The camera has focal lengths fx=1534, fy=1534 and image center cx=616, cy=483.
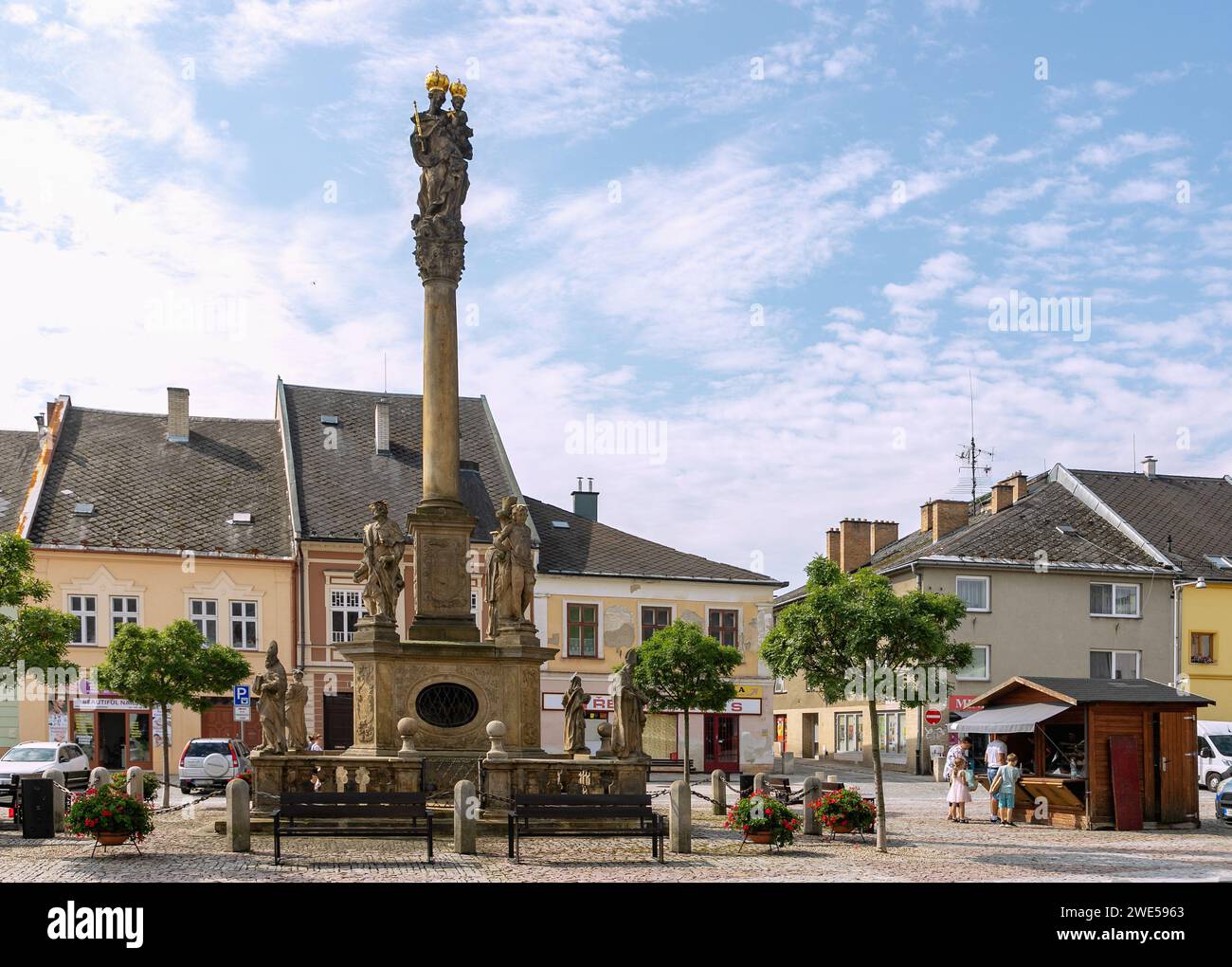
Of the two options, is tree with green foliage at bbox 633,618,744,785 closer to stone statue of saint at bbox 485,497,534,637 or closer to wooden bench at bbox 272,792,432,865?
stone statue of saint at bbox 485,497,534,637

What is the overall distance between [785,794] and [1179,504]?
3402 cm

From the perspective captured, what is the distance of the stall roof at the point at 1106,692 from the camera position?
85.0ft

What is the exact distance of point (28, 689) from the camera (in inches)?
1594

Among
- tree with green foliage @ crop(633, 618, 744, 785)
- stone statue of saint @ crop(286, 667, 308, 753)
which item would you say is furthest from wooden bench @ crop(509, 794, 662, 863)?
tree with green foliage @ crop(633, 618, 744, 785)

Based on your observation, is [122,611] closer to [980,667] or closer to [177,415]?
[177,415]

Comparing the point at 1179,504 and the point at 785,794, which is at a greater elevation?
the point at 1179,504

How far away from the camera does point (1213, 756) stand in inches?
1518

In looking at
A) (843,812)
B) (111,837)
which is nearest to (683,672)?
(843,812)

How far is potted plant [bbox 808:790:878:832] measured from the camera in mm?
22109

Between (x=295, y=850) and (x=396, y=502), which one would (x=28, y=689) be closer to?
(x=396, y=502)

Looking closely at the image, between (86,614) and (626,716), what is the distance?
26.3 metres

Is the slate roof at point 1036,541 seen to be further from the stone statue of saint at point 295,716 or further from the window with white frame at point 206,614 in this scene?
the stone statue of saint at point 295,716

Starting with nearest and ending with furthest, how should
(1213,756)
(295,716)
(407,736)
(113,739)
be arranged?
(407,736), (295,716), (1213,756), (113,739)
